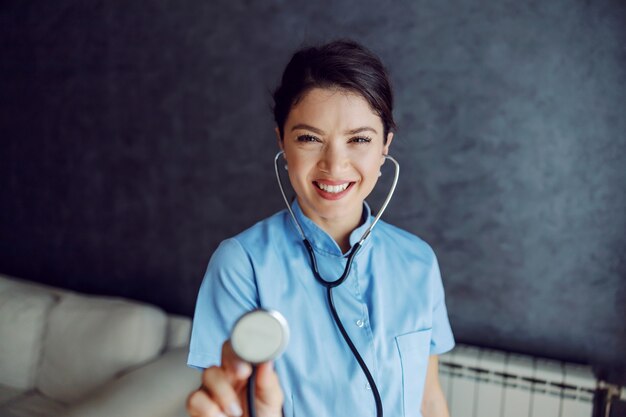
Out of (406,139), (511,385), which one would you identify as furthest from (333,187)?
(511,385)

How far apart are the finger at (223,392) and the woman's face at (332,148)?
478mm

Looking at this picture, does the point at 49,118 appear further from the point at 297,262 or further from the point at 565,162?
the point at 565,162

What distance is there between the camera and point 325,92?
87cm

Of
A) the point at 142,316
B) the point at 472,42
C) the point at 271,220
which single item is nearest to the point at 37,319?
the point at 142,316

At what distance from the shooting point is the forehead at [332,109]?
2.84 feet

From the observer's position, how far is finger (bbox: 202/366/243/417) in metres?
0.49

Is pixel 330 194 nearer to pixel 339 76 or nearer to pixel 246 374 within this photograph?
pixel 339 76

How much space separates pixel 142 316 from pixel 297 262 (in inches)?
42.1

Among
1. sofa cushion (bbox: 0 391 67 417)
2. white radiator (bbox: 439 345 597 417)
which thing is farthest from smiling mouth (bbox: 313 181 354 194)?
sofa cushion (bbox: 0 391 67 417)

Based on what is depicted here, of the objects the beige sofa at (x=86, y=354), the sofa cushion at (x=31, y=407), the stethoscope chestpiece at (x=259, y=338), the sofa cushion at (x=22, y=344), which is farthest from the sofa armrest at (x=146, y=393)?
the stethoscope chestpiece at (x=259, y=338)

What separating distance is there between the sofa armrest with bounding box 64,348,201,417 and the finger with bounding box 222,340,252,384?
111 cm

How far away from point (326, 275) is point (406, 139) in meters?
0.77

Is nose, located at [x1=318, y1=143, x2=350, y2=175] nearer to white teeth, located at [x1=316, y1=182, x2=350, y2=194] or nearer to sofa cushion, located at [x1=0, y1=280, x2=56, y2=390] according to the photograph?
white teeth, located at [x1=316, y1=182, x2=350, y2=194]

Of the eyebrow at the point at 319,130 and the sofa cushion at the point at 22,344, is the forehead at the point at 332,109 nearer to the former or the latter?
the eyebrow at the point at 319,130
